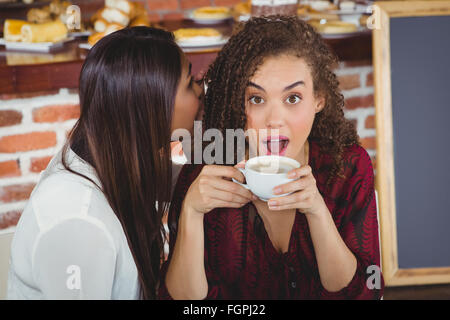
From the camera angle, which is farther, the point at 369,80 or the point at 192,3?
the point at 192,3

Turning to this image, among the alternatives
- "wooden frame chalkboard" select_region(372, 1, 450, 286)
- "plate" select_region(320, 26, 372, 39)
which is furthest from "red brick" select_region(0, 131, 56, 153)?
"wooden frame chalkboard" select_region(372, 1, 450, 286)

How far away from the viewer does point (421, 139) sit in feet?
5.72

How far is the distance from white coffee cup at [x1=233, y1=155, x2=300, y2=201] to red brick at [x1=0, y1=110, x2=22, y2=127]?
1.02 metres

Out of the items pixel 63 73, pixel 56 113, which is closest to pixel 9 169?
pixel 56 113

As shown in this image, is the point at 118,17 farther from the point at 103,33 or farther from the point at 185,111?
the point at 185,111

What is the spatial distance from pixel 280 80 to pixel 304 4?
1422mm

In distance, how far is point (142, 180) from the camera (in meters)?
1.14

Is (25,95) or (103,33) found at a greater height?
(103,33)

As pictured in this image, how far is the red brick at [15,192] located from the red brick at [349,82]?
1232 mm

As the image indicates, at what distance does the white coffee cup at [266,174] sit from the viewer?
0.87 meters

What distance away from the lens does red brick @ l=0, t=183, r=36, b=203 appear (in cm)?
177

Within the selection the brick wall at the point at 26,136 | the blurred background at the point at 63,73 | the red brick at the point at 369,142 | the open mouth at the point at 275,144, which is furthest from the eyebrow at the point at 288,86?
the red brick at the point at 369,142

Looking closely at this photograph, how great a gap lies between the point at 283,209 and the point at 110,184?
1.22ft
